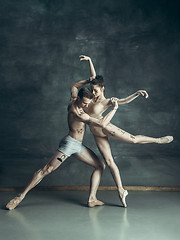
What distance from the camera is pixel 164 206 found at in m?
4.57

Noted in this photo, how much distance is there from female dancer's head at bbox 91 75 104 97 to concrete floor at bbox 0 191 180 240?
1.47m

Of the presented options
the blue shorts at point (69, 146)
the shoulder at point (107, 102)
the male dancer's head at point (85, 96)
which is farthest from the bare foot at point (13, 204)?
the shoulder at point (107, 102)

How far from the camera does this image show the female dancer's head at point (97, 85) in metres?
4.28

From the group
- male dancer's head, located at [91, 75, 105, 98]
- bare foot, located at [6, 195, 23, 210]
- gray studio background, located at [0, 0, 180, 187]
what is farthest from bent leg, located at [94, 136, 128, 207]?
bare foot, located at [6, 195, 23, 210]

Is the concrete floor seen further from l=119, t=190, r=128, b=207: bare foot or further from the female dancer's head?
the female dancer's head

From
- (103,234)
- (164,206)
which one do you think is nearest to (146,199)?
(164,206)

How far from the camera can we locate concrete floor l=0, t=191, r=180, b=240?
11.6 feet

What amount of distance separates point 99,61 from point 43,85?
3.16 feet

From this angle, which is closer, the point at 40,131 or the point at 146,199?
the point at 146,199

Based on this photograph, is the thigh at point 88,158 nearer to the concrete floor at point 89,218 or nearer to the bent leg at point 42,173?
the bent leg at point 42,173

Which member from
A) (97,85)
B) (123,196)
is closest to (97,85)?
(97,85)

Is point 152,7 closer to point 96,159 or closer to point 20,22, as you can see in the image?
point 20,22

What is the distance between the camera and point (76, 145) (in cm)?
439

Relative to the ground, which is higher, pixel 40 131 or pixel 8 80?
pixel 8 80
